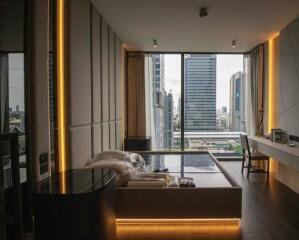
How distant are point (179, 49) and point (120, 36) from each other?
1.64 meters

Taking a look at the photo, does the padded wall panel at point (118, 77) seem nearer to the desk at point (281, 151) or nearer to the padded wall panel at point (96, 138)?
the padded wall panel at point (96, 138)

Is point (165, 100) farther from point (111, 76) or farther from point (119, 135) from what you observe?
point (111, 76)

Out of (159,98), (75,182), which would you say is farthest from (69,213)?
(159,98)

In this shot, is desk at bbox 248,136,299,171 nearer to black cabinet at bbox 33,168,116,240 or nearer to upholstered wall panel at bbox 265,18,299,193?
upholstered wall panel at bbox 265,18,299,193

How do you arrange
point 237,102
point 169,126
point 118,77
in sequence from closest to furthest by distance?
point 118,77
point 169,126
point 237,102

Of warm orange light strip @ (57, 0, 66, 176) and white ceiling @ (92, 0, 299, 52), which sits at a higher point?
white ceiling @ (92, 0, 299, 52)

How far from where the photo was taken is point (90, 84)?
12.1ft

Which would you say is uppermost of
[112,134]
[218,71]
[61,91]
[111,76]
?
[218,71]

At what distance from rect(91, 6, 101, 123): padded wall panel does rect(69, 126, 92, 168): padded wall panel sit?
0.36m

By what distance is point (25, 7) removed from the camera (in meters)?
1.87

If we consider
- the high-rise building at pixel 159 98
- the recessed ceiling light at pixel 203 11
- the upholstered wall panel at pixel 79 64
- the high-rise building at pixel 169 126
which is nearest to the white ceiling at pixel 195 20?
the recessed ceiling light at pixel 203 11

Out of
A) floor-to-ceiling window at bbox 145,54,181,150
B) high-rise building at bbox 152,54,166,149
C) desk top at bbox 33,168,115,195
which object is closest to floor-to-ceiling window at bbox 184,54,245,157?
floor-to-ceiling window at bbox 145,54,181,150

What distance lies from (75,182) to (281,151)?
319 cm

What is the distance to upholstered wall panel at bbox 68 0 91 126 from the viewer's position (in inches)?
118
